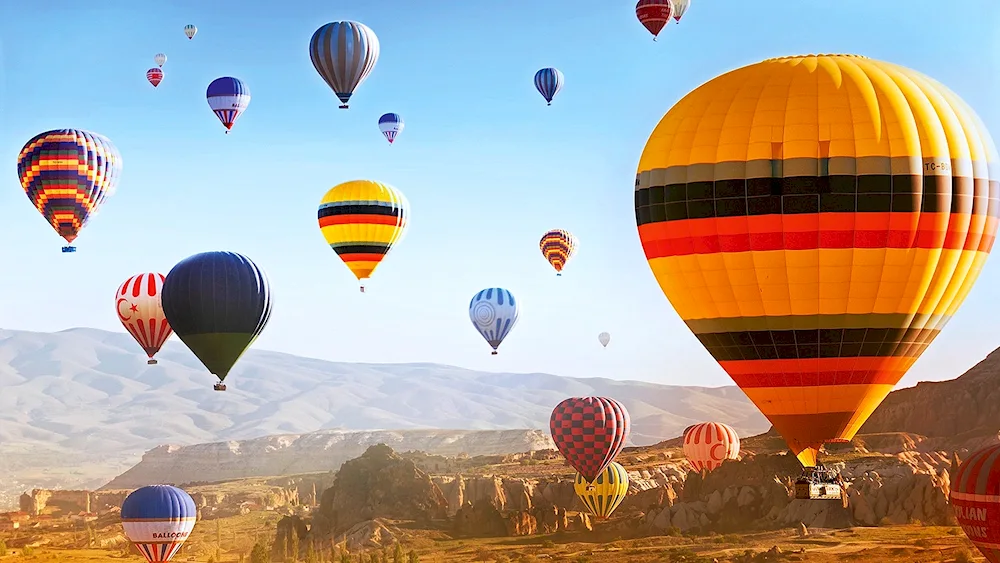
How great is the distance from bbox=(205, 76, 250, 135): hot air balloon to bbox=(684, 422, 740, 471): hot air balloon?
4783 cm

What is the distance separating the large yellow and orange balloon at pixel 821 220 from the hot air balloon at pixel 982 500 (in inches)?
831

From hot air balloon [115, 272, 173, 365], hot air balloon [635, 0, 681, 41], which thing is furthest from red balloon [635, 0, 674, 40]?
hot air balloon [115, 272, 173, 365]

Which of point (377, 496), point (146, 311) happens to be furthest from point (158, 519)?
point (377, 496)

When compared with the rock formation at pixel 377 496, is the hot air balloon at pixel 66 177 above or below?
above

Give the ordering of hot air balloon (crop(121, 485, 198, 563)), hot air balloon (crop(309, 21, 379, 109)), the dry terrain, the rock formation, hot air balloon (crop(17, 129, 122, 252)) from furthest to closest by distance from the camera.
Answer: the rock formation → the dry terrain → hot air balloon (crop(121, 485, 198, 563)) → hot air balloon (crop(17, 129, 122, 252)) → hot air balloon (crop(309, 21, 379, 109))

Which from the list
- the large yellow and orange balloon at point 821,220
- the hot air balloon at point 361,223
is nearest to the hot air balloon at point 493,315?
the hot air balloon at point 361,223

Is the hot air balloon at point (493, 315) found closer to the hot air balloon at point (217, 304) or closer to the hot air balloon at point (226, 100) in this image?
the hot air balloon at point (226, 100)

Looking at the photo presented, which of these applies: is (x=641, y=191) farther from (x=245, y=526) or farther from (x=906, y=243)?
(x=245, y=526)

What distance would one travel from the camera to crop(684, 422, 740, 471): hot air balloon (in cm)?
11881

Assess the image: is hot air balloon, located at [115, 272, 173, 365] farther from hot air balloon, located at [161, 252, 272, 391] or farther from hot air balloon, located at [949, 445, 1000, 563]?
hot air balloon, located at [949, 445, 1000, 563]

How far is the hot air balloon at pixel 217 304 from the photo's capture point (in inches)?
2734

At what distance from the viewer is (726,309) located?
43.5 meters

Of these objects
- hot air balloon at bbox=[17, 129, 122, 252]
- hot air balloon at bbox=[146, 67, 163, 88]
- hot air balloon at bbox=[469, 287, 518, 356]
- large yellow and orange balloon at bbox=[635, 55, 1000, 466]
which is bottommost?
large yellow and orange balloon at bbox=[635, 55, 1000, 466]

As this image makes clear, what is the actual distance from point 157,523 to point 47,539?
202ft
